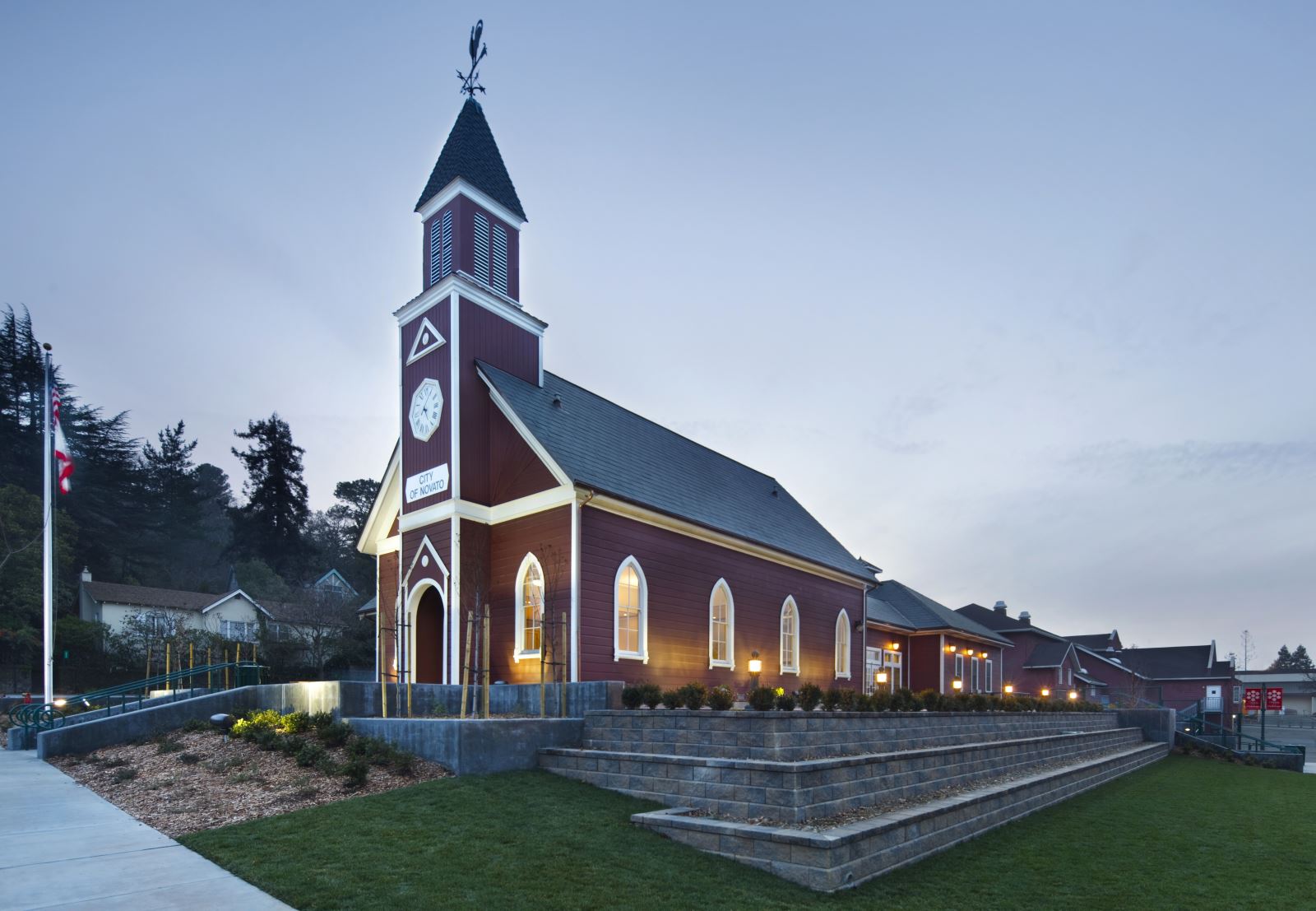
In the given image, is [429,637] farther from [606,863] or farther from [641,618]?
[606,863]

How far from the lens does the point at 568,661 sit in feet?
56.7

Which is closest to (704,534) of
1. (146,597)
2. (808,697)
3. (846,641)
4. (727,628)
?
(727,628)

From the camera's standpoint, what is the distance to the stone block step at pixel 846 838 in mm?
8711

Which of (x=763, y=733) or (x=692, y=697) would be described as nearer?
(x=763, y=733)

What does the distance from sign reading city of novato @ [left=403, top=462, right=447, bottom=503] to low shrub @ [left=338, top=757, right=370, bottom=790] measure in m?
8.91

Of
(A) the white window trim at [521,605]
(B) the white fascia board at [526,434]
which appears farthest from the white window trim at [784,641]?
(B) the white fascia board at [526,434]

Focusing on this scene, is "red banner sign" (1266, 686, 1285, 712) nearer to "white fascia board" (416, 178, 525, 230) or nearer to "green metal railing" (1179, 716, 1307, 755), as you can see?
"green metal railing" (1179, 716, 1307, 755)

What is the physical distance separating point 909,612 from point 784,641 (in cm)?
1539

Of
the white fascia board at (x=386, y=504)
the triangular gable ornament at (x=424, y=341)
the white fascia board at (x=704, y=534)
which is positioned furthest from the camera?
the white fascia board at (x=386, y=504)

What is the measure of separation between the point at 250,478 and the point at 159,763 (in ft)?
179

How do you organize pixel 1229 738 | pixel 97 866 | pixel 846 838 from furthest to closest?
pixel 1229 738 → pixel 846 838 → pixel 97 866

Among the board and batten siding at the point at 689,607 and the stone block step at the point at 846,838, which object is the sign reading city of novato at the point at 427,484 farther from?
the stone block step at the point at 846,838

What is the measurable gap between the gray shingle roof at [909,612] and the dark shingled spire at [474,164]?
22248 mm

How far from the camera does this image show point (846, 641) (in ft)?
96.7
